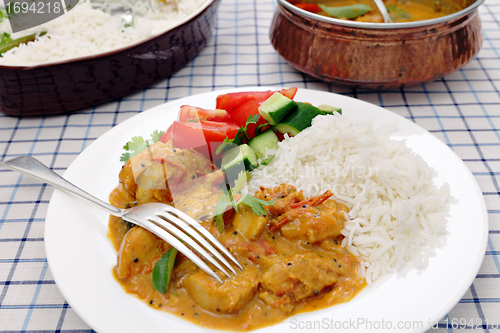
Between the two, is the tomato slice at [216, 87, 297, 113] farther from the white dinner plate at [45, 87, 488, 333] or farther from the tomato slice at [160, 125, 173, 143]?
the white dinner plate at [45, 87, 488, 333]

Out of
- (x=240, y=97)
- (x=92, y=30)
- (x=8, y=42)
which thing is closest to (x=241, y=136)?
(x=240, y=97)

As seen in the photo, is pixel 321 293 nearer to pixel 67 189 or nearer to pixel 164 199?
pixel 164 199

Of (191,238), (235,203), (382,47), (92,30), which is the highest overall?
(382,47)

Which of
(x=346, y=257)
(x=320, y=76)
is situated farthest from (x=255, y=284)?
(x=320, y=76)

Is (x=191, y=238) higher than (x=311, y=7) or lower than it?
lower

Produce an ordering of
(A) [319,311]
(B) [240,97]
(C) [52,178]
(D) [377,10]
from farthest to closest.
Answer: (D) [377,10], (B) [240,97], (C) [52,178], (A) [319,311]

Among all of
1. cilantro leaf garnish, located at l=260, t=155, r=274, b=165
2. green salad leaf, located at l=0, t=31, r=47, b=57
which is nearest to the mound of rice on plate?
cilantro leaf garnish, located at l=260, t=155, r=274, b=165

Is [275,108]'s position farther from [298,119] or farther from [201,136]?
[201,136]
